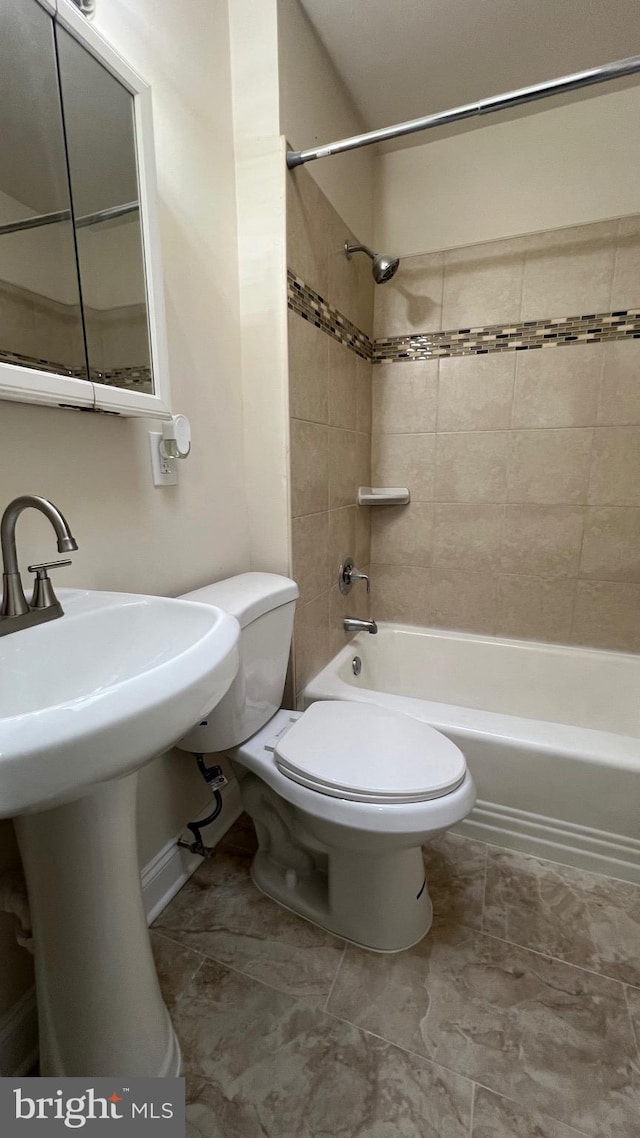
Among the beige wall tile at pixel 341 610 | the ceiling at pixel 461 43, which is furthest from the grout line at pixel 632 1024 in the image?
the ceiling at pixel 461 43

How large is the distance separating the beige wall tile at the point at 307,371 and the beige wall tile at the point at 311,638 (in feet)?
1.95

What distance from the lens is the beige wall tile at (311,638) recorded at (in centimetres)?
151

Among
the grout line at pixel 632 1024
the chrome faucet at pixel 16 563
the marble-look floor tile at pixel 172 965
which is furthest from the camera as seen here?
the marble-look floor tile at pixel 172 965

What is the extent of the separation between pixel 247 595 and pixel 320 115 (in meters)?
1.47

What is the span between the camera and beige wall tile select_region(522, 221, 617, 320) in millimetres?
1648

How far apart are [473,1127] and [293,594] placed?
102cm

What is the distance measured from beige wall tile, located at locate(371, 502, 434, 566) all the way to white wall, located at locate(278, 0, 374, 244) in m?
1.04

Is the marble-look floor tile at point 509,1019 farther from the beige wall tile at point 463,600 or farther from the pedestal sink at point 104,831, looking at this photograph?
the beige wall tile at point 463,600

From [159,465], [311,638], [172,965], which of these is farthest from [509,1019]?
[159,465]

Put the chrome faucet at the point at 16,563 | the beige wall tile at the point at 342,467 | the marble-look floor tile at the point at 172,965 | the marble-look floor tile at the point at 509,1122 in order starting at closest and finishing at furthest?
the chrome faucet at the point at 16,563 → the marble-look floor tile at the point at 509,1122 → the marble-look floor tile at the point at 172,965 → the beige wall tile at the point at 342,467

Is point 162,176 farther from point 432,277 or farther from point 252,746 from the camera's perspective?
point 252,746

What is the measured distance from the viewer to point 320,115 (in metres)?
1.46

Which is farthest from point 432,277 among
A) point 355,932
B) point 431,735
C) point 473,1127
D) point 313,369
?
point 473,1127

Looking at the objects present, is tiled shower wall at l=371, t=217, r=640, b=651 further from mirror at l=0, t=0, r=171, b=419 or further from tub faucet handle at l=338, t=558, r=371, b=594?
mirror at l=0, t=0, r=171, b=419
